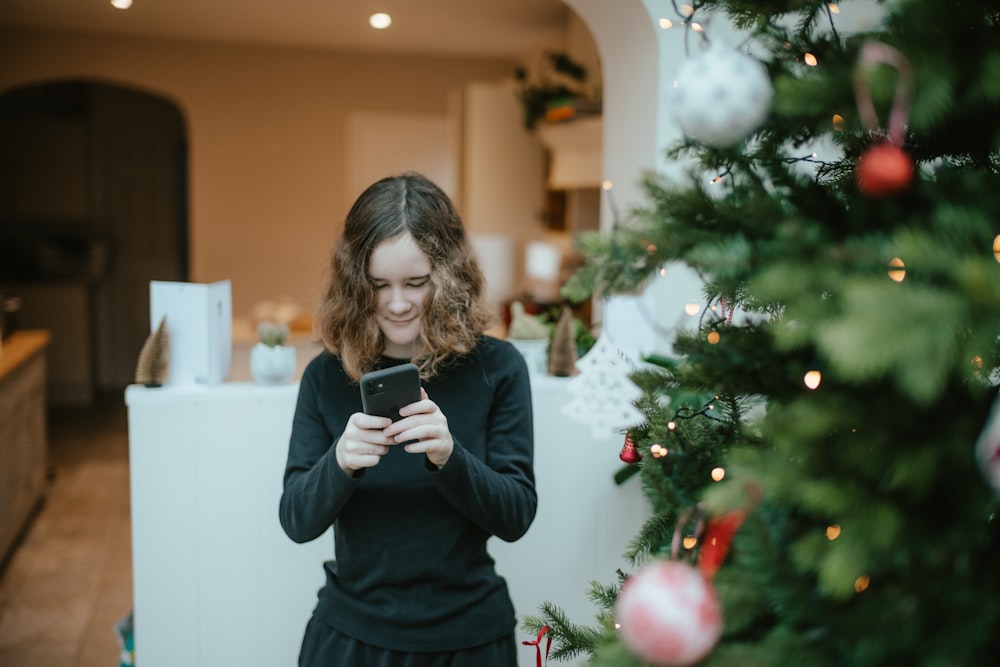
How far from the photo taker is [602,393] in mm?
2018

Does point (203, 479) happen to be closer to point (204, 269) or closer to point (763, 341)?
point (763, 341)

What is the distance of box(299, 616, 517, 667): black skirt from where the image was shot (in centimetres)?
125

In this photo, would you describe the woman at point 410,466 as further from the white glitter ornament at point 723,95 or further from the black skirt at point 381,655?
the white glitter ornament at point 723,95

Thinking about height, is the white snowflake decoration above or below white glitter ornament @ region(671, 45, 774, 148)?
below

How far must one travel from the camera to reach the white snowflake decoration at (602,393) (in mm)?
2004

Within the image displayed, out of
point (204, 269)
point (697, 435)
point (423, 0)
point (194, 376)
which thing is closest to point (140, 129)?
point (204, 269)

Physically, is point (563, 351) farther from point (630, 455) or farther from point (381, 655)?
point (381, 655)

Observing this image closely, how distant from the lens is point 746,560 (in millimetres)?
693

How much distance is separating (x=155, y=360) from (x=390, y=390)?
38.7 inches

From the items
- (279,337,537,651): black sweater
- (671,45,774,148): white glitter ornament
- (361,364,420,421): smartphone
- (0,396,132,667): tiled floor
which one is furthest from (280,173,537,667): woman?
(0,396,132,667): tiled floor

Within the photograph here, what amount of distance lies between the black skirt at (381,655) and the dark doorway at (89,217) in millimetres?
5715

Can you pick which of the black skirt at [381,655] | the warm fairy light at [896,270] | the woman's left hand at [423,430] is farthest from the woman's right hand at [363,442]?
the warm fairy light at [896,270]

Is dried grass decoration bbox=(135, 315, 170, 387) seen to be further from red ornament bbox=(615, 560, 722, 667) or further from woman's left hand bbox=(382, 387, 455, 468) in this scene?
red ornament bbox=(615, 560, 722, 667)

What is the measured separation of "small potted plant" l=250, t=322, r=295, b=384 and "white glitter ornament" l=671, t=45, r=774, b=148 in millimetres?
1416
